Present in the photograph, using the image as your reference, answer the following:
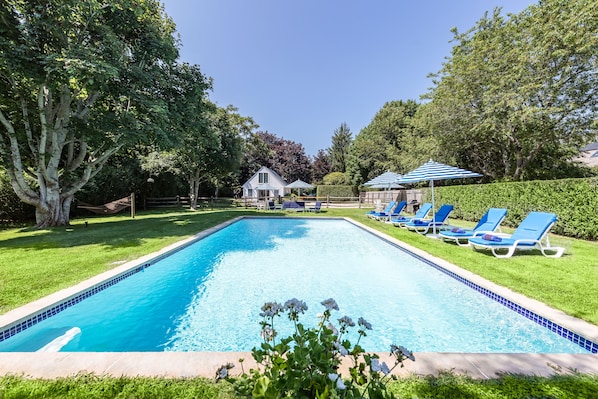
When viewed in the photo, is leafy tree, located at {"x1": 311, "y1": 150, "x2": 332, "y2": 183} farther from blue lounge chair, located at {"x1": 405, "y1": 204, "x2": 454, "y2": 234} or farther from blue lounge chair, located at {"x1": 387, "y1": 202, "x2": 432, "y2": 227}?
blue lounge chair, located at {"x1": 405, "y1": 204, "x2": 454, "y2": 234}

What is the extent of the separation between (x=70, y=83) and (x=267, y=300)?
888cm

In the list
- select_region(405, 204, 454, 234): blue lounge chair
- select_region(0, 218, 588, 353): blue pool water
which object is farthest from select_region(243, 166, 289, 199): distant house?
select_region(0, 218, 588, 353): blue pool water

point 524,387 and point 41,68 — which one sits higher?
point 41,68

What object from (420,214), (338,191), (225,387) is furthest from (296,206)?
(225,387)

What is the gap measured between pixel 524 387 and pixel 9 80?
608 inches

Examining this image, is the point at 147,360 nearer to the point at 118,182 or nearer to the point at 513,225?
the point at 513,225

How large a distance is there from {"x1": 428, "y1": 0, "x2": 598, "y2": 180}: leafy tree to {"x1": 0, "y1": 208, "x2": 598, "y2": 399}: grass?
7.80 metres

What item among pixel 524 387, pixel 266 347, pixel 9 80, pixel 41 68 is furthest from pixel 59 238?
pixel 524 387

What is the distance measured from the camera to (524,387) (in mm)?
2088

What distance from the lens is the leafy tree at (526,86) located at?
10.9m

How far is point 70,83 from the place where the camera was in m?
7.88

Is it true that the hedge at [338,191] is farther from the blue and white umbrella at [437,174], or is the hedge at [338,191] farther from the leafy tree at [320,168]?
the blue and white umbrella at [437,174]

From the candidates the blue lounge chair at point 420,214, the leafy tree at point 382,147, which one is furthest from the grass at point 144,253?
the leafy tree at point 382,147

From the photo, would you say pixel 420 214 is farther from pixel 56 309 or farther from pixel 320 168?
pixel 320 168
